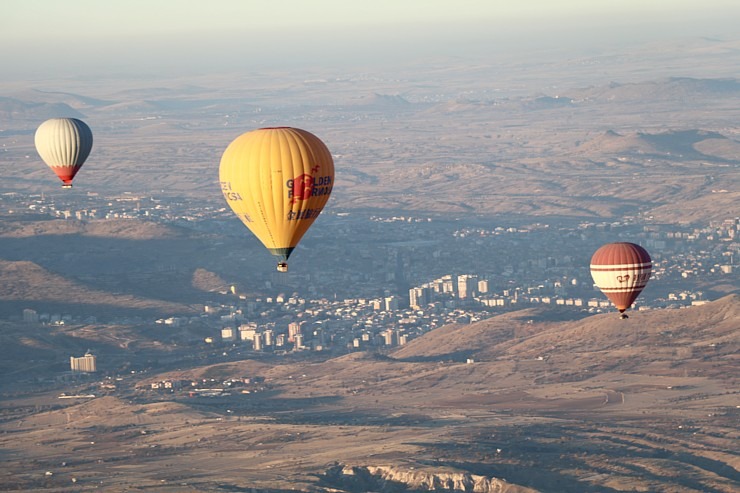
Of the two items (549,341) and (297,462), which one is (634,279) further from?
(549,341)

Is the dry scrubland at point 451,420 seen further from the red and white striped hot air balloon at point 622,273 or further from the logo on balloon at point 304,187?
the logo on balloon at point 304,187

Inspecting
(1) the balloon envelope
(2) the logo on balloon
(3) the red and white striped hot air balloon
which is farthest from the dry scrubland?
(2) the logo on balloon

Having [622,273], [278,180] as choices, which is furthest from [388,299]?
[278,180]

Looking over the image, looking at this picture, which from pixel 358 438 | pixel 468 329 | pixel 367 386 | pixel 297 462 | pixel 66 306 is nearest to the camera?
pixel 297 462

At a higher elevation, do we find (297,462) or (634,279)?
(634,279)

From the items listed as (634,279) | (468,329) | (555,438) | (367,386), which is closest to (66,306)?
(468,329)

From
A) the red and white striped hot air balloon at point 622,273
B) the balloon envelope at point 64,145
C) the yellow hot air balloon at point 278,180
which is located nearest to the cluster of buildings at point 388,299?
the balloon envelope at point 64,145

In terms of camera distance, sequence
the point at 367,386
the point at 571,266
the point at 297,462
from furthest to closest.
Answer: the point at 571,266 < the point at 367,386 < the point at 297,462
